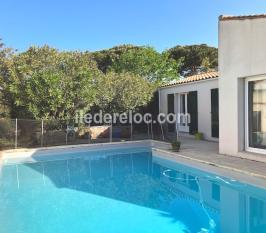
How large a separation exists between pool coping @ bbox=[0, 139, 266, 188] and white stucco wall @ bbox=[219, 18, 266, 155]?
1.39 meters

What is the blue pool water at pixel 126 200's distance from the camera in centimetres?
673

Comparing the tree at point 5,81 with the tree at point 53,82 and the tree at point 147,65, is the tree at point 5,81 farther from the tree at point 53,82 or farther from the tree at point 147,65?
the tree at point 147,65

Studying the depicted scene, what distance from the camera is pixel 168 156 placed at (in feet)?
44.3

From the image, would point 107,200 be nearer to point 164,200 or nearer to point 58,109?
point 164,200

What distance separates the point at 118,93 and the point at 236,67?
8.20 metres

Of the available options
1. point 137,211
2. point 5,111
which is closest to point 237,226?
point 137,211

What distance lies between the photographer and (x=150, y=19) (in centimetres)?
2623

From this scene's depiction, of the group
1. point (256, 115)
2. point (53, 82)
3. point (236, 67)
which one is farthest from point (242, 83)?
point (53, 82)

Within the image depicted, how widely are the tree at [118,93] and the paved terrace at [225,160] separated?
5.08 meters

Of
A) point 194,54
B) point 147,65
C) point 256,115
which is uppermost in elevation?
point 194,54

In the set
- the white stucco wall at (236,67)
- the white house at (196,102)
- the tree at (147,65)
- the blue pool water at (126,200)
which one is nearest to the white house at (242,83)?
the white stucco wall at (236,67)

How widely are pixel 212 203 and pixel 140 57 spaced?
22.4 m

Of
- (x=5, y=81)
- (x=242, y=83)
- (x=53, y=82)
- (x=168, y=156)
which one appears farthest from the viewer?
(x=5, y=81)

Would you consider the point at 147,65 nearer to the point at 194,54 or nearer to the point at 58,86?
the point at 194,54
